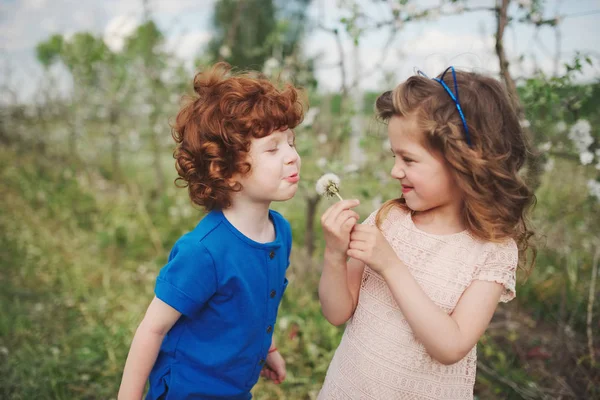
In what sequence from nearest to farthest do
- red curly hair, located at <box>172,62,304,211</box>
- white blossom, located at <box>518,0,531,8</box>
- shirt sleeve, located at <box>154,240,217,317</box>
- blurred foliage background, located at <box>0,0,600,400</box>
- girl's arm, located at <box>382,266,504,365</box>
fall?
girl's arm, located at <box>382,266,504,365</box> → shirt sleeve, located at <box>154,240,217,317</box> → red curly hair, located at <box>172,62,304,211</box> → white blossom, located at <box>518,0,531,8</box> → blurred foliage background, located at <box>0,0,600,400</box>

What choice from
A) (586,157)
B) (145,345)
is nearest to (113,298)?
(145,345)

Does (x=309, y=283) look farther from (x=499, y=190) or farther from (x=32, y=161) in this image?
(x=32, y=161)

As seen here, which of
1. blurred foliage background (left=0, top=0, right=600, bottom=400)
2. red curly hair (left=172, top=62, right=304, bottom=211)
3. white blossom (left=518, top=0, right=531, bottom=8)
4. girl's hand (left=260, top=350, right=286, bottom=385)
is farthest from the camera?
blurred foliage background (left=0, top=0, right=600, bottom=400)

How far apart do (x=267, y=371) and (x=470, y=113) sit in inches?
46.1

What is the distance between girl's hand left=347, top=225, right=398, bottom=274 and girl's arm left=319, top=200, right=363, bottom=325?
0.11 ft

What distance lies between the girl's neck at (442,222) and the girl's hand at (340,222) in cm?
23

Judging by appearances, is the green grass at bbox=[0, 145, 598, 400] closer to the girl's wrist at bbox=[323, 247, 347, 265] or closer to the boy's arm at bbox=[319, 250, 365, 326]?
the boy's arm at bbox=[319, 250, 365, 326]

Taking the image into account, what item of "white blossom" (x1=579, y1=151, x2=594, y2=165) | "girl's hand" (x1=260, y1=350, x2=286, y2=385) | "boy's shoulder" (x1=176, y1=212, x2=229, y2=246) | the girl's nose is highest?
the girl's nose

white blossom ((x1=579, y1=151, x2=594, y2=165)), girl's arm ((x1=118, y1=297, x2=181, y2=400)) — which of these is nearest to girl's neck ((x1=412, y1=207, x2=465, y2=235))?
girl's arm ((x1=118, y1=297, x2=181, y2=400))

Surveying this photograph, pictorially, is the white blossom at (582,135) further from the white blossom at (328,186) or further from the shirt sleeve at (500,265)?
the white blossom at (328,186)

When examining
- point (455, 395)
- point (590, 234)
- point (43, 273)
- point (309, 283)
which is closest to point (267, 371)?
point (455, 395)

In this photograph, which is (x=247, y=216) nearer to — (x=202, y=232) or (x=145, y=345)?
(x=202, y=232)

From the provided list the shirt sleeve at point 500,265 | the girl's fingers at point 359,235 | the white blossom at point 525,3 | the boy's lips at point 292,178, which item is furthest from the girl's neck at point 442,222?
the white blossom at point 525,3

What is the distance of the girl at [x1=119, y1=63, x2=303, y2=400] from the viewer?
1203 millimetres
